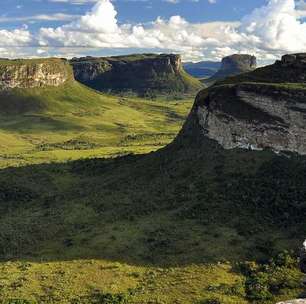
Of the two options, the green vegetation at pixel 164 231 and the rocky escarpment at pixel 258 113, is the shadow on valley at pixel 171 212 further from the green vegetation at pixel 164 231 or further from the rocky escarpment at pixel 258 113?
the rocky escarpment at pixel 258 113

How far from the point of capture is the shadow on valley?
237 feet

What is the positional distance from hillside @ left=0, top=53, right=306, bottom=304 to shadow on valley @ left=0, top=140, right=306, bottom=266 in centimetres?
20

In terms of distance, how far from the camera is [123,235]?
256ft

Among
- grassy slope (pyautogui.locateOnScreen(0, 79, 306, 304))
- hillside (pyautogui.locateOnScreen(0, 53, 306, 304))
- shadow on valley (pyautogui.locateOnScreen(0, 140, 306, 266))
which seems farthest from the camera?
shadow on valley (pyautogui.locateOnScreen(0, 140, 306, 266))

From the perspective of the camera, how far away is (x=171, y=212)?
278 ft

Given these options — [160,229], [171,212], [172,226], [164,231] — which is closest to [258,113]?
[171,212]

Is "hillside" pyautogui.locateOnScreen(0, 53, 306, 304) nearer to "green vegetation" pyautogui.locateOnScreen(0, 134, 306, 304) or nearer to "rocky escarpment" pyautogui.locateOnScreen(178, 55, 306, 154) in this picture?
"green vegetation" pyautogui.locateOnScreen(0, 134, 306, 304)

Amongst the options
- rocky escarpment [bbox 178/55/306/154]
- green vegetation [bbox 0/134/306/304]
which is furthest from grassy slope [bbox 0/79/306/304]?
rocky escarpment [bbox 178/55/306/154]

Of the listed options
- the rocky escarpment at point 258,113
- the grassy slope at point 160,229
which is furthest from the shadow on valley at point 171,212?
the rocky escarpment at point 258,113

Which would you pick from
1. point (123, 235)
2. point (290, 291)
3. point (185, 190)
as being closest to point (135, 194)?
point (185, 190)

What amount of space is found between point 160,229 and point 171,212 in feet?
21.8

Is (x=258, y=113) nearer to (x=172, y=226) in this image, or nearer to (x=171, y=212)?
(x=171, y=212)

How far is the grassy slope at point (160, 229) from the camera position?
6200 centimetres

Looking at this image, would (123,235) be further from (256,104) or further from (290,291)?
(256,104)
